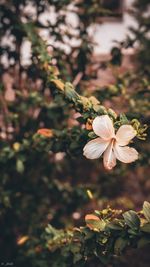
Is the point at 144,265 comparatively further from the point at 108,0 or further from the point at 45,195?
the point at 108,0

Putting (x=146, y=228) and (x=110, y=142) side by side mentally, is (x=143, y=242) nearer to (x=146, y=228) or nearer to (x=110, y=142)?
(x=146, y=228)

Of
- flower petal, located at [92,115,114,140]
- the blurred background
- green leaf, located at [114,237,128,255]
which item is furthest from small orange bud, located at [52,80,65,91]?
green leaf, located at [114,237,128,255]

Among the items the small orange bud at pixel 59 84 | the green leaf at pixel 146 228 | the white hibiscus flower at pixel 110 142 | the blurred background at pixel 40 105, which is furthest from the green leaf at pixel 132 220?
the blurred background at pixel 40 105

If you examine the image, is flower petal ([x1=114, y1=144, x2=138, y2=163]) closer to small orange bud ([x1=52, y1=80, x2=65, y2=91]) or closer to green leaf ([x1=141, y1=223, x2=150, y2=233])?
green leaf ([x1=141, y1=223, x2=150, y2=233])

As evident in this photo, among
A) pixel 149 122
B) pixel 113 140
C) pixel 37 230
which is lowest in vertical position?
pixel 113 140

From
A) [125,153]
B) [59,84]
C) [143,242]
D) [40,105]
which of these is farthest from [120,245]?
[40,105]

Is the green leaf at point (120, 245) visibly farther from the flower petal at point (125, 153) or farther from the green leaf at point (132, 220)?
the flower petal at point (125, 153)

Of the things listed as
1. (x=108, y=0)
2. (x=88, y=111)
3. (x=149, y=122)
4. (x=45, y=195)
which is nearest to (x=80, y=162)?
(x=45, y=195)
